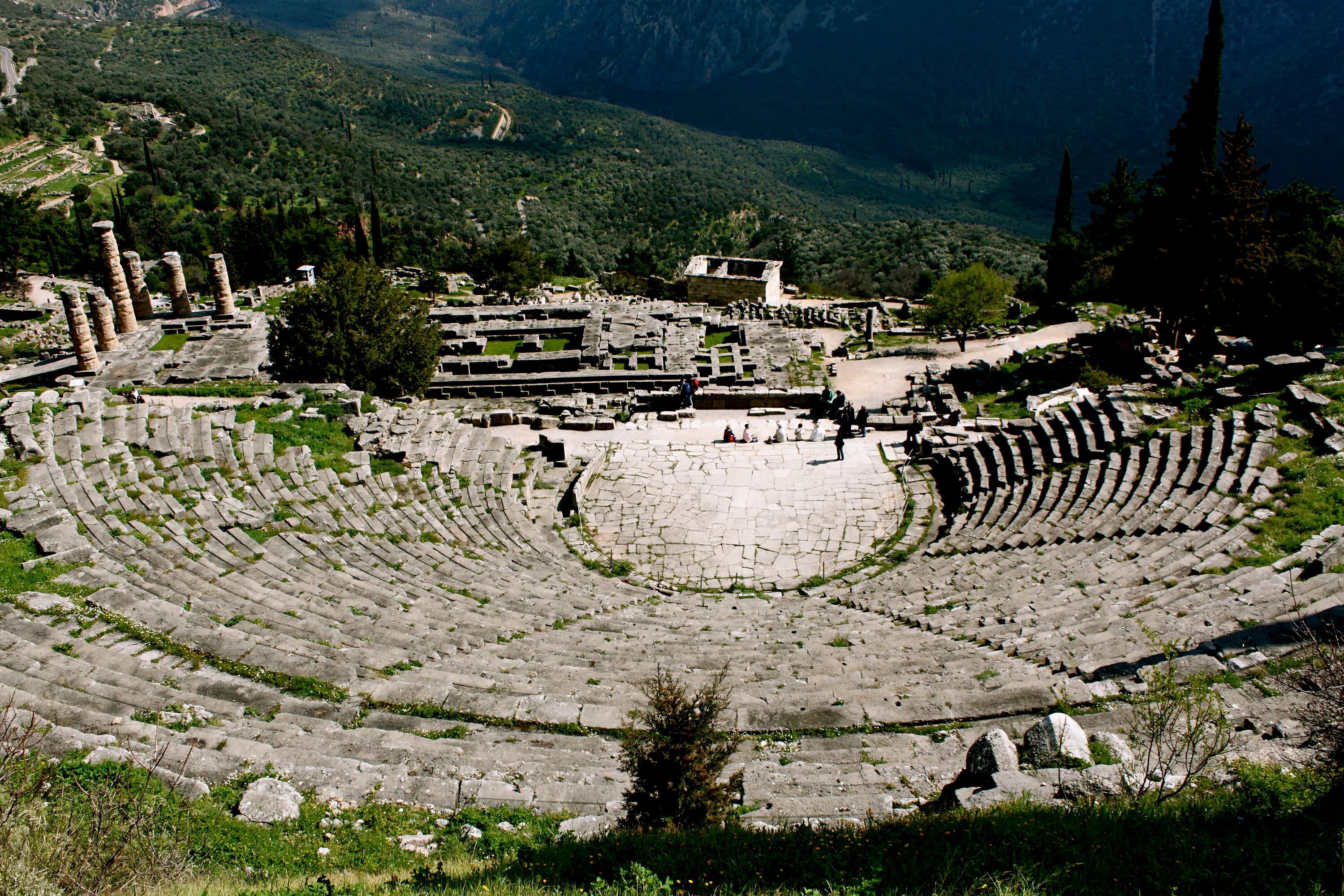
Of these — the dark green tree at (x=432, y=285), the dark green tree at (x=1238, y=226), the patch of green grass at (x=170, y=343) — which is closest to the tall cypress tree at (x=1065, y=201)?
the dark green tree at (x=1238, y=226)

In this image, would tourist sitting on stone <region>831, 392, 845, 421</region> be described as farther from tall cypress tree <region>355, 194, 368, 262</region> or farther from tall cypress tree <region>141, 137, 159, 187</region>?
tall cypress tree <region>141, 137, 159, 187</region>

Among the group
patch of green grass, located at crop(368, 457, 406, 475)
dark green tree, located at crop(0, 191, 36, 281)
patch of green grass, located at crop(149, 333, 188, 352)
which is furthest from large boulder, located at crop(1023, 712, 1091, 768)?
→ dark green tree, located at crop(0, 191, 36, 281)

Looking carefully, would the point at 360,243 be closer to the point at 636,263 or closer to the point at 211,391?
the point at 636,263

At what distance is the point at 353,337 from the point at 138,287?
68.3 feet

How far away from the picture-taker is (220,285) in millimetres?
36656

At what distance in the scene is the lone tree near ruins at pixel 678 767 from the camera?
7465 mm

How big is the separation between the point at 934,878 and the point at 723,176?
285ft

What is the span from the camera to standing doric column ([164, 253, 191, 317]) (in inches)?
1453

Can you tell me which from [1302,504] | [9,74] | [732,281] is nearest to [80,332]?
[732,281]

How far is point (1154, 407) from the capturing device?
19109mm

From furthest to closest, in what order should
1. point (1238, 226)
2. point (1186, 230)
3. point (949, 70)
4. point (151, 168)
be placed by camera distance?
point (949, 70)
point (151, 168)
point (1186, 230)
point (1238, 226)

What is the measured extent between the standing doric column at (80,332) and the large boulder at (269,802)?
28779mm

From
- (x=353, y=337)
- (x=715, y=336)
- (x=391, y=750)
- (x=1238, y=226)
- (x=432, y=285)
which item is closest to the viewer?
(x=391, y=750)

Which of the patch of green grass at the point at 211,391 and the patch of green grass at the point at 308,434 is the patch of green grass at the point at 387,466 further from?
the patch of green grass at the point at 211,391
